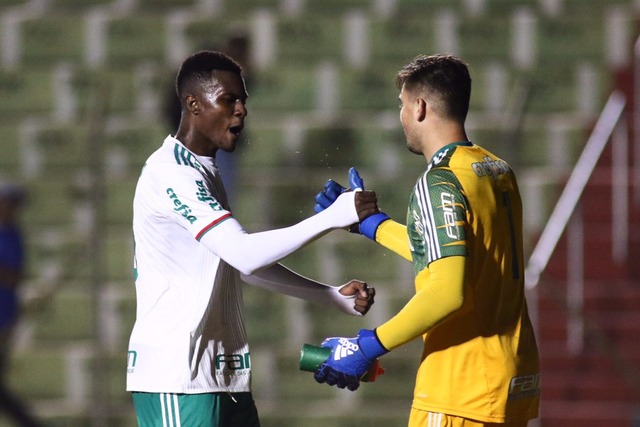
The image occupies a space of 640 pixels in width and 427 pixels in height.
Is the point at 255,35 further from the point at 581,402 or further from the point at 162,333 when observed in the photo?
the point at 162,333

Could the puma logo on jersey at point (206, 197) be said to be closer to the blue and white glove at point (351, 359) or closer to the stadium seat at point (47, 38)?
the blue and white glove at point (351, 359)

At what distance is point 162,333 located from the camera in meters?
3.77

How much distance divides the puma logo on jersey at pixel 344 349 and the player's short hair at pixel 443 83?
70 centimetres

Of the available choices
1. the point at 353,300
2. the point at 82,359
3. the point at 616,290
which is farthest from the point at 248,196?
the point at 353,300

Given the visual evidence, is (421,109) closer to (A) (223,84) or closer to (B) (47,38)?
(A) (223,84)

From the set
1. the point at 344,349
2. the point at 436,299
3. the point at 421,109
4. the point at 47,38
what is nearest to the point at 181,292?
→ the point at 344,349

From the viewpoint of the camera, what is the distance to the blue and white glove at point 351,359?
3.68 meters

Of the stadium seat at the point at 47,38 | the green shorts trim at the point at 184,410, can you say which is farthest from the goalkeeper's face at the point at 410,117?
the stadium seat at the point at 47,38

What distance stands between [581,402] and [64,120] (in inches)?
158

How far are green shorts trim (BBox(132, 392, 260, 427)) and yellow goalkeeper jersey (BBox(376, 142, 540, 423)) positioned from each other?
54cm

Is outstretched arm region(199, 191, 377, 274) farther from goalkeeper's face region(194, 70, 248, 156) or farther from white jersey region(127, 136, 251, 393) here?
goalkeeper's face region(194, 70, 248, 156)

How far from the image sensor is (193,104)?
3.91 meters

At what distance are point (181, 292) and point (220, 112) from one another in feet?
1.77

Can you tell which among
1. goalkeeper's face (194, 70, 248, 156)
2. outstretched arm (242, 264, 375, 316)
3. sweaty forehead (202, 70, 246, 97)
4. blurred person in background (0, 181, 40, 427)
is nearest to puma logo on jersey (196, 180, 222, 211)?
goalkeeper's face (194, 70, 248, 156)
